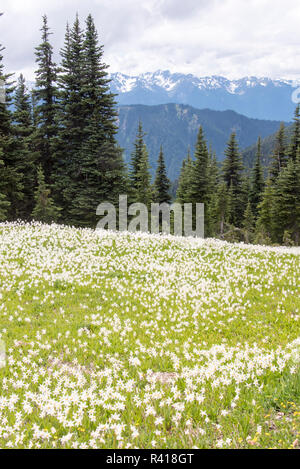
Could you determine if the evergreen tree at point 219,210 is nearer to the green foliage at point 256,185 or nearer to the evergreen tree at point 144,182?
the evergreen tree at point 144,182

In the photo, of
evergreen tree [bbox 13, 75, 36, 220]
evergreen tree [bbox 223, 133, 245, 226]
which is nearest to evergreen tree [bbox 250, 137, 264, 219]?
evergreen tree [bbox 223, 133, 245, 226]

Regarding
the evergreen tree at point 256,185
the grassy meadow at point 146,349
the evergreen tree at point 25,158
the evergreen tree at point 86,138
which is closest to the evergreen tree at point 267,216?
the evergreen tree at point 256,185

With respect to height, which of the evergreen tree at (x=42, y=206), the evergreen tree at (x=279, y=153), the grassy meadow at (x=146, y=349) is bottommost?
the grassy meadow at (x=146, y=349)

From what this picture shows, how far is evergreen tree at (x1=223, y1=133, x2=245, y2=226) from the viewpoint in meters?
56.8

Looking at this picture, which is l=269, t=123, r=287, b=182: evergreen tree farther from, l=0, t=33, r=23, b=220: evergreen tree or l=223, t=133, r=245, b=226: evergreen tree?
l=0, t=33, r=23, b=220: evergreen tree

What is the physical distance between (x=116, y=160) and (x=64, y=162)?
5.41 m

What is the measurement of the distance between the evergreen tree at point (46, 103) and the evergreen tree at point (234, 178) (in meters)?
31.9

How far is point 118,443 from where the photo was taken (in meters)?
3.50

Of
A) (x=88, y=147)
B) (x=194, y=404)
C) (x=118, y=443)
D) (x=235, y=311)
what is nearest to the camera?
(x=118, y=443)

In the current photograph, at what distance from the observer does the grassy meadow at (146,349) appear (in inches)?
148

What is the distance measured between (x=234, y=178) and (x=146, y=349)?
56.1 m

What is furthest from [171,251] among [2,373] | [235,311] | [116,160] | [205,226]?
[205,226]

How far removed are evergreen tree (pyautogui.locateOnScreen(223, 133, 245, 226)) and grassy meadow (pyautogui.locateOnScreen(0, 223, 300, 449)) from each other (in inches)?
1785
